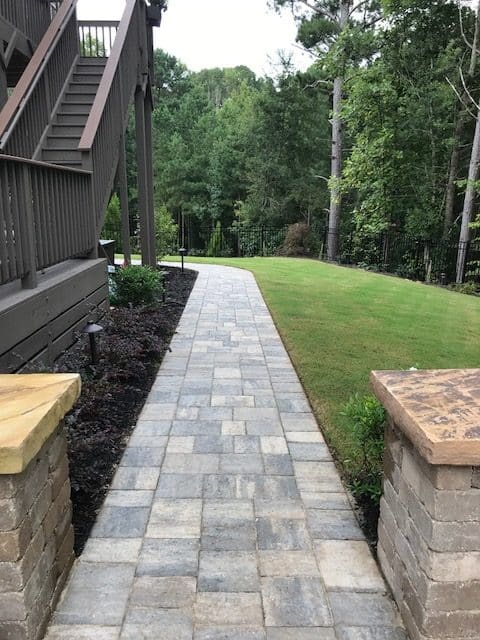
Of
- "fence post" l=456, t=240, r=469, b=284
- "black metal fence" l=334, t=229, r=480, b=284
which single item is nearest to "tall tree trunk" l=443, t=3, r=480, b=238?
"black metal fence" l=334, t=229, r=480, b=284

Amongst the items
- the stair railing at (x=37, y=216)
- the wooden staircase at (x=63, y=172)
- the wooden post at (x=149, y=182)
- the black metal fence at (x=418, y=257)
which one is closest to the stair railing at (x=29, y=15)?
the wooden staircase at (x=63, y=172)

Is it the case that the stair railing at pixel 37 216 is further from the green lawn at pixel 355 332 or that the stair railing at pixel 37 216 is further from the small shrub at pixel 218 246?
the small shrub at pixel 218 246

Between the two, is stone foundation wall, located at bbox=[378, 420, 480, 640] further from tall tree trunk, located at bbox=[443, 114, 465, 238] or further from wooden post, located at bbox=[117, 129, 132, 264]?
tall tree trunk, located at bbox=[443, 114, 465, 238]

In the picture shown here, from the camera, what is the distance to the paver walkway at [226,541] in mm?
1883

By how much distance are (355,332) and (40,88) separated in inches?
213

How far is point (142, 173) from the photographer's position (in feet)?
31.0

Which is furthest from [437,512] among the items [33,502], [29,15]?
[29,15]

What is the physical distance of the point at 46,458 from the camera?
1.85m

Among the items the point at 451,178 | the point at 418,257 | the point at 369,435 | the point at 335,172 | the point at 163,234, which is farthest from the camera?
the point at 335,172

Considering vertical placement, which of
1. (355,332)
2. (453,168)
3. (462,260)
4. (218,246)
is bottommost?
(218,246)

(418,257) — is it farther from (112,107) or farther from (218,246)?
(218,246)

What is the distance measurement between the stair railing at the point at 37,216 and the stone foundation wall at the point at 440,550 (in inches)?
112

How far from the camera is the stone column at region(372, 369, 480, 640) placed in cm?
159

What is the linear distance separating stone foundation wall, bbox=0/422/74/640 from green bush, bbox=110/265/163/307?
5.19 m
